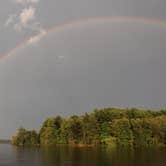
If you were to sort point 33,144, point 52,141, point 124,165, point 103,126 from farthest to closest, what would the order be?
1. point 33,144
2. point 52,141
3. point 103,126
4. point 124,165

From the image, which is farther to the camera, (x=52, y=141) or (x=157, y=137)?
(x=52, y=141)

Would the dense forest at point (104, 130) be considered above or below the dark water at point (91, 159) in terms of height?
above

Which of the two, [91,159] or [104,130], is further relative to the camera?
[104,130]

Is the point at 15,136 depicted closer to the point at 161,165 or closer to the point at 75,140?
the point at 75,140

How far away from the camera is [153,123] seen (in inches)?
5340

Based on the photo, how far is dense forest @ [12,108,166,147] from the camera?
137m

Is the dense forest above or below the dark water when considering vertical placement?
above

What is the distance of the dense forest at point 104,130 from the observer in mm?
137000

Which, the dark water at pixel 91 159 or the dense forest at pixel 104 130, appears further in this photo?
the dense forest at pixel 104 130

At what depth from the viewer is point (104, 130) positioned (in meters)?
147

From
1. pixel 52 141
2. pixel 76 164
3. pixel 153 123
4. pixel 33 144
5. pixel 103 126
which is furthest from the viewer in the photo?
pixel 33 144

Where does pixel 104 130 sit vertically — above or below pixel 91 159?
above

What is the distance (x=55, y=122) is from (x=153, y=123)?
2055 inches

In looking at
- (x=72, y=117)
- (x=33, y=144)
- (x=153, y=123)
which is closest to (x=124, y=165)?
(x=153, y=123)
